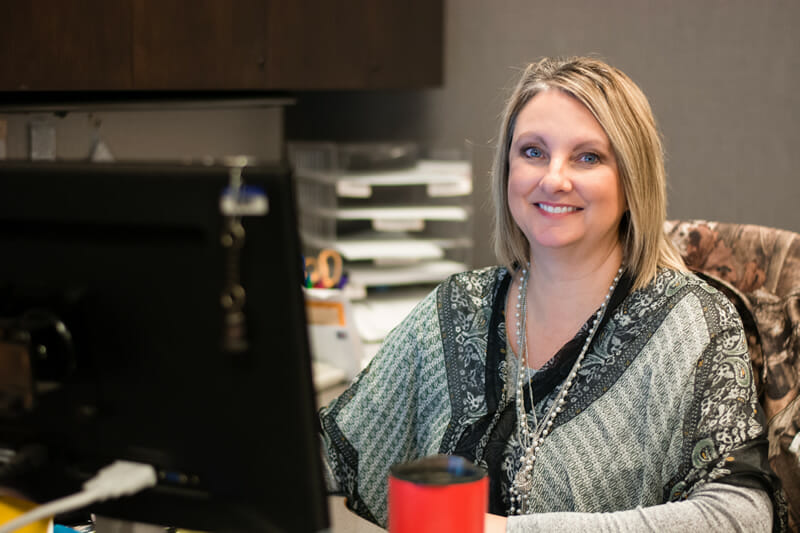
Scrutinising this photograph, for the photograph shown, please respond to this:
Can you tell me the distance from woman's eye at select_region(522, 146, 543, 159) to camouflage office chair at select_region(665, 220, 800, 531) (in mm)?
325

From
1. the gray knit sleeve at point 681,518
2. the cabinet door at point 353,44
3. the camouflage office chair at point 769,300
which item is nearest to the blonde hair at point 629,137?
the camouflage office chair at point 769,300

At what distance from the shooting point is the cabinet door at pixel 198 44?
71.7 inches

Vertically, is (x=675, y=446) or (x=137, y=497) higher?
(x=137, y=497)

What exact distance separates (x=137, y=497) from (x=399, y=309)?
5.72ft

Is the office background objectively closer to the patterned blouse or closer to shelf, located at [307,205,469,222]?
shelf, located at [307,205,469,222]

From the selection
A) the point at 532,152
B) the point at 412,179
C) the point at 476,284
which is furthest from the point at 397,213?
the point at 532,152

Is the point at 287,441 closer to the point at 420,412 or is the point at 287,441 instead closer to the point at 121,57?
the point at 420,412

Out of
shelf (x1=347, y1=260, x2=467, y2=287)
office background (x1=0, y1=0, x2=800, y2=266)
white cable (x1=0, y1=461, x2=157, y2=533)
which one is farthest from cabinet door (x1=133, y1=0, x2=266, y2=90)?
white cable (x1=0, y1=461, x2=157, y2=533)

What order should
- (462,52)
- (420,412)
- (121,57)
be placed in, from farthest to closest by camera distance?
(462,52), (121,57), (420,412)

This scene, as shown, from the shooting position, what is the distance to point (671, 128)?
8.36 feet

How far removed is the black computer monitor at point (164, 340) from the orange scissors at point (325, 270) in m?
1.50

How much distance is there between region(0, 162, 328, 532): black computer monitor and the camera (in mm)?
688

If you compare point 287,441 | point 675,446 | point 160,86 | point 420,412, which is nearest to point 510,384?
point 420,412

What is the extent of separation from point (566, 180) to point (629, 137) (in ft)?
0.38
